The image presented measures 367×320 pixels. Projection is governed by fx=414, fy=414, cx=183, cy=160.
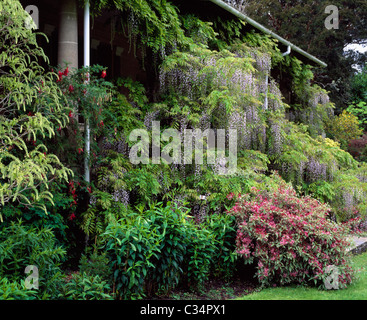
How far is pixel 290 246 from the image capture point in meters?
4.85

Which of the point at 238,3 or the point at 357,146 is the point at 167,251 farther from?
the point at 238,3

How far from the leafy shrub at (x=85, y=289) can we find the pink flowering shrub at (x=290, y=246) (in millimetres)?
1736

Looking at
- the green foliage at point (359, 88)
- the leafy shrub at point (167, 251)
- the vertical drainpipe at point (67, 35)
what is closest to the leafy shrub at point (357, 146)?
the green foliage at point (359, 88)

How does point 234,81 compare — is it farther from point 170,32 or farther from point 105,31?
point 105,31

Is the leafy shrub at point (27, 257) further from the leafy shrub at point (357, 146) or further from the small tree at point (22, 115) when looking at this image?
the leafy shrub at point (357, 146)

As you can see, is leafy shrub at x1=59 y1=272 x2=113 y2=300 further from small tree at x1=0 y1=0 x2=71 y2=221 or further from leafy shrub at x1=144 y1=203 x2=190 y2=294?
small tree at x1=0 y1=0 x2=71 y2=221

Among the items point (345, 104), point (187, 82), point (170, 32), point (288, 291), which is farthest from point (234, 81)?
point (345, 104)

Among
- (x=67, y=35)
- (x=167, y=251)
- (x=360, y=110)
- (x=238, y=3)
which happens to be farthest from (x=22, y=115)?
(x=238, y=3)

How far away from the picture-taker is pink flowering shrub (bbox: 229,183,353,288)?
15.8 feet

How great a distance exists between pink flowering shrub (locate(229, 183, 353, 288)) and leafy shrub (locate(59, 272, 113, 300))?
1736mm

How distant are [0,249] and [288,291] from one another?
3.07 meters

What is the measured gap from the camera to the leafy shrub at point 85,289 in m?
3.77
